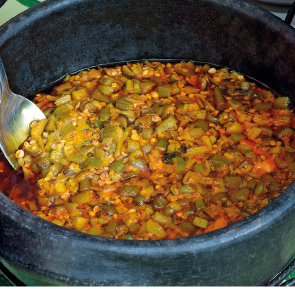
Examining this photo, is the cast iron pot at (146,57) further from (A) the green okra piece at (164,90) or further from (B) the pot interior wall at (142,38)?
(A) the green okra piece at (164,90)

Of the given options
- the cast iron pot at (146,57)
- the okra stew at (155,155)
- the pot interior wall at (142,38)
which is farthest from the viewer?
the pot interior wall at (142,38)

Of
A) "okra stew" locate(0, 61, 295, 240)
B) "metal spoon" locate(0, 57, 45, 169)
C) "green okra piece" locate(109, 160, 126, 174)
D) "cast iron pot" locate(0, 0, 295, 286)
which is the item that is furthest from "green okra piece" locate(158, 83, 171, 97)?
"metal spoon" locate(0, 57, 45, 169)

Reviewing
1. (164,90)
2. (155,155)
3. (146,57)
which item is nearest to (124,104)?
(164,90)

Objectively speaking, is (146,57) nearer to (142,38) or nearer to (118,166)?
(142,38)

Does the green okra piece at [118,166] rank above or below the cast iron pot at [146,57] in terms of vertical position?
below

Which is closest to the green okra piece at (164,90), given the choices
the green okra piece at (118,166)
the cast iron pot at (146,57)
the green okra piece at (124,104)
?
the green okra piece at (124,104)

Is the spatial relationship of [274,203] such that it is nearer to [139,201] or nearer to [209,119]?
[139,201]

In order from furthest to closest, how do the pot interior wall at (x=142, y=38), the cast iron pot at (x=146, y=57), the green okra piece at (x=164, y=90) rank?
the green okra piece at (x=164, y=90)
the pot interior wall at (x=142, y=38)
the cast iron pot at (x=146, y=57)
